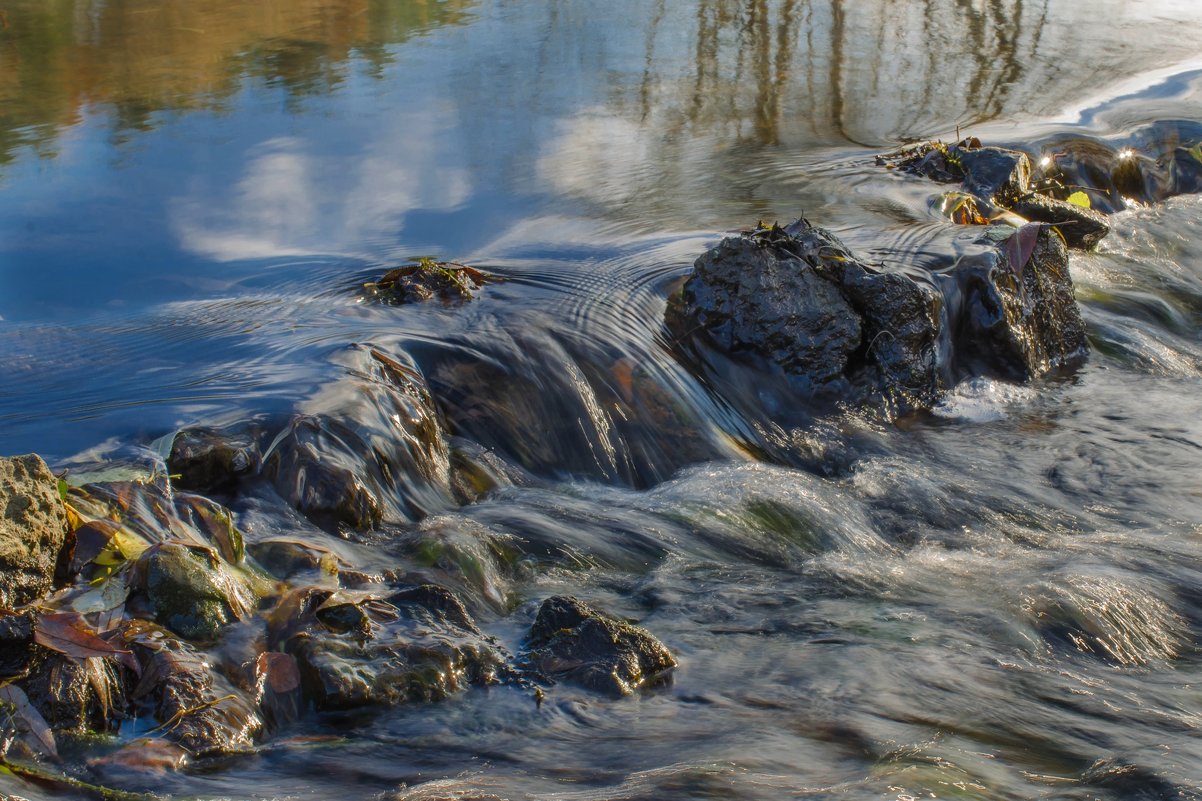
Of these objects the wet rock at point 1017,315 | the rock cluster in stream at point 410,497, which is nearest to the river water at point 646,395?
the rock cluster in stream at point 410,497

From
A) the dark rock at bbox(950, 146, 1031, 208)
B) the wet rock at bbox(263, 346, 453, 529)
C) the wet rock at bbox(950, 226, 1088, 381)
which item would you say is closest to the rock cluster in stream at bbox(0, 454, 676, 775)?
the wet rock at bbox(263, 346, 453, 529)

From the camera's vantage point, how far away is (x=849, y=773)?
9.14 feet

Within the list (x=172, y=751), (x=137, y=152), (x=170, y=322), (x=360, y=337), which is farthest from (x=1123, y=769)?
(x=137, y=152)

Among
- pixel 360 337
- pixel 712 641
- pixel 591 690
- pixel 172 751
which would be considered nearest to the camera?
pixel 172 751

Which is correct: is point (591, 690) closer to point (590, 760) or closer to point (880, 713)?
point (590, 760)

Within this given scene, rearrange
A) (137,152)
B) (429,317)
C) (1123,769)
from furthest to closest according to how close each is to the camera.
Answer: (137,152)
(429,317)
(1123,769)

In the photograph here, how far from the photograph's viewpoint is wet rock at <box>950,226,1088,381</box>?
6121mm

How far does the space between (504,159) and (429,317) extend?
137 inches

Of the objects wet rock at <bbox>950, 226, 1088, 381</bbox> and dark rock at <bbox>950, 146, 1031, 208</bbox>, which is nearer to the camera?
wet rock at <bbox>950, 226, 1088, 381</bbox>

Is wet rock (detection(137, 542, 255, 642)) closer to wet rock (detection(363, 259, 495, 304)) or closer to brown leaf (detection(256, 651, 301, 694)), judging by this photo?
brown leaf (detection(256, 651, 301, 694))

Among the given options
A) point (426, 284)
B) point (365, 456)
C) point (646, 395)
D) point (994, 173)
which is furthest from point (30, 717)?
point (994, 173)

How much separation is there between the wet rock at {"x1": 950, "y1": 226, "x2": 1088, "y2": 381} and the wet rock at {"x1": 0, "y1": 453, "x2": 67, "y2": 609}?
14.7 ft

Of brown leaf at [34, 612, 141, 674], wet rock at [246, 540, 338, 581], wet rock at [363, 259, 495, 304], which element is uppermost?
wet rock at [363, 259, 495, 304]

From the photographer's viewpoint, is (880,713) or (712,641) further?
(712,641)
